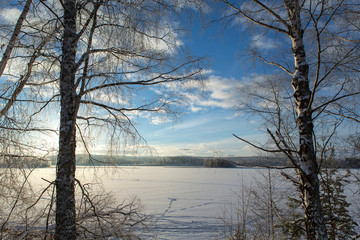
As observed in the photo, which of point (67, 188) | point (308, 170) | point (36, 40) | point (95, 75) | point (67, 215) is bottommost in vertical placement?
point (67, 215)

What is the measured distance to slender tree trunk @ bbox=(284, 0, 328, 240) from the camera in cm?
220

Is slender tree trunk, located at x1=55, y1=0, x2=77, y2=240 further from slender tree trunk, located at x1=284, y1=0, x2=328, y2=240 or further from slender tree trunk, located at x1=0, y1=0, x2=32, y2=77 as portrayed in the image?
slender tree trunk, located at x1=284, y1=0, x2=328, y2=240

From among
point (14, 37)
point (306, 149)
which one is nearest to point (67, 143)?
point (14, 37)

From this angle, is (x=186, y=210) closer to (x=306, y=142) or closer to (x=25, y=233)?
(x=25, y=233)

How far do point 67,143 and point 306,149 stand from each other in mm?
2897

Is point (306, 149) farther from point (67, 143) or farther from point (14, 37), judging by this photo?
point (14, 37)

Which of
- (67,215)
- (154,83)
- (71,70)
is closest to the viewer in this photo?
(67,215)

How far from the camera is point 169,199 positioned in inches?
588

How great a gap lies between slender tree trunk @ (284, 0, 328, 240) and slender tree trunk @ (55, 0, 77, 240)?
2764 millimetres

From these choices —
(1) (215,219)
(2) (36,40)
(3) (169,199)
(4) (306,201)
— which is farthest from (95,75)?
(3) (169,199)

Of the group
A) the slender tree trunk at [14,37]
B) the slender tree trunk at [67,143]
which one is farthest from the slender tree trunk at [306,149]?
the slender tree trunk at [14,37]

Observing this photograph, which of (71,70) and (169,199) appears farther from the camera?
(169,199)

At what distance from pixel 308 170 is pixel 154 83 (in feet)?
9.25

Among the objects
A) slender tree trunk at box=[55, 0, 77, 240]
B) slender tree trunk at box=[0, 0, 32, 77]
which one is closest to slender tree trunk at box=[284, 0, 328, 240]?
slender tree trunk at box=[55, 0, 77, 240]
